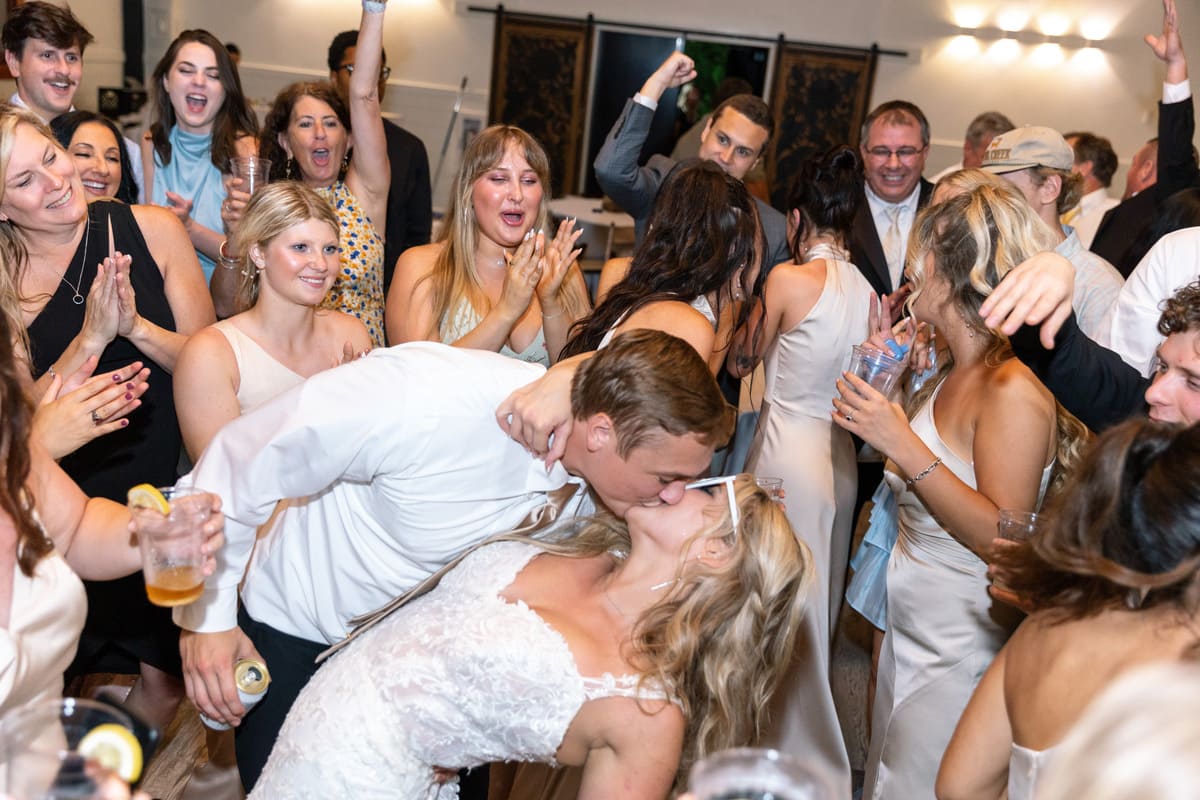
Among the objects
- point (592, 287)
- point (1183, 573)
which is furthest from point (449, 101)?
point (1183, 573)

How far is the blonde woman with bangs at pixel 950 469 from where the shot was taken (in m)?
2.16

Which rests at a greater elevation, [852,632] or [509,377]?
[509,377]

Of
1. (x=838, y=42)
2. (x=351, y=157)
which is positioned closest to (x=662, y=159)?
(x=351, y=157)

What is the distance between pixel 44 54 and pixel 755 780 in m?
3.34

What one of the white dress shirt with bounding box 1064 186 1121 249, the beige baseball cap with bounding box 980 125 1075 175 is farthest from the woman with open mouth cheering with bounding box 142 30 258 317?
the white dress shirt with bounding box 1064 186 1121 249

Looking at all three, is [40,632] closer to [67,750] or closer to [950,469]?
[67,750]

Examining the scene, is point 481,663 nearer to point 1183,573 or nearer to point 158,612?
point 1183,573

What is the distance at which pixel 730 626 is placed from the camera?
165cm

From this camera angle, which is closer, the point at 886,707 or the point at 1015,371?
the point at 1015,371

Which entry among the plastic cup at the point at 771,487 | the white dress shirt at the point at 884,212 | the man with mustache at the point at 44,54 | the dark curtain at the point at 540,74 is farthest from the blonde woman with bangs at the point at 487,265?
the dark curtain at the point at 540,74

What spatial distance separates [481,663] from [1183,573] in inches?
36.9

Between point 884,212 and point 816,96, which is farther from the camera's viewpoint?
point 816,96

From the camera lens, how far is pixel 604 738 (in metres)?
1.56

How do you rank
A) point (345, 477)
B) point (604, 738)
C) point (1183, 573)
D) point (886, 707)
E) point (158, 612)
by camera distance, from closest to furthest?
1. point (1183, 573)
2. point (604, 738)
3. point (345, 477)
4. point (886, 707)
5. point (158, 612)
